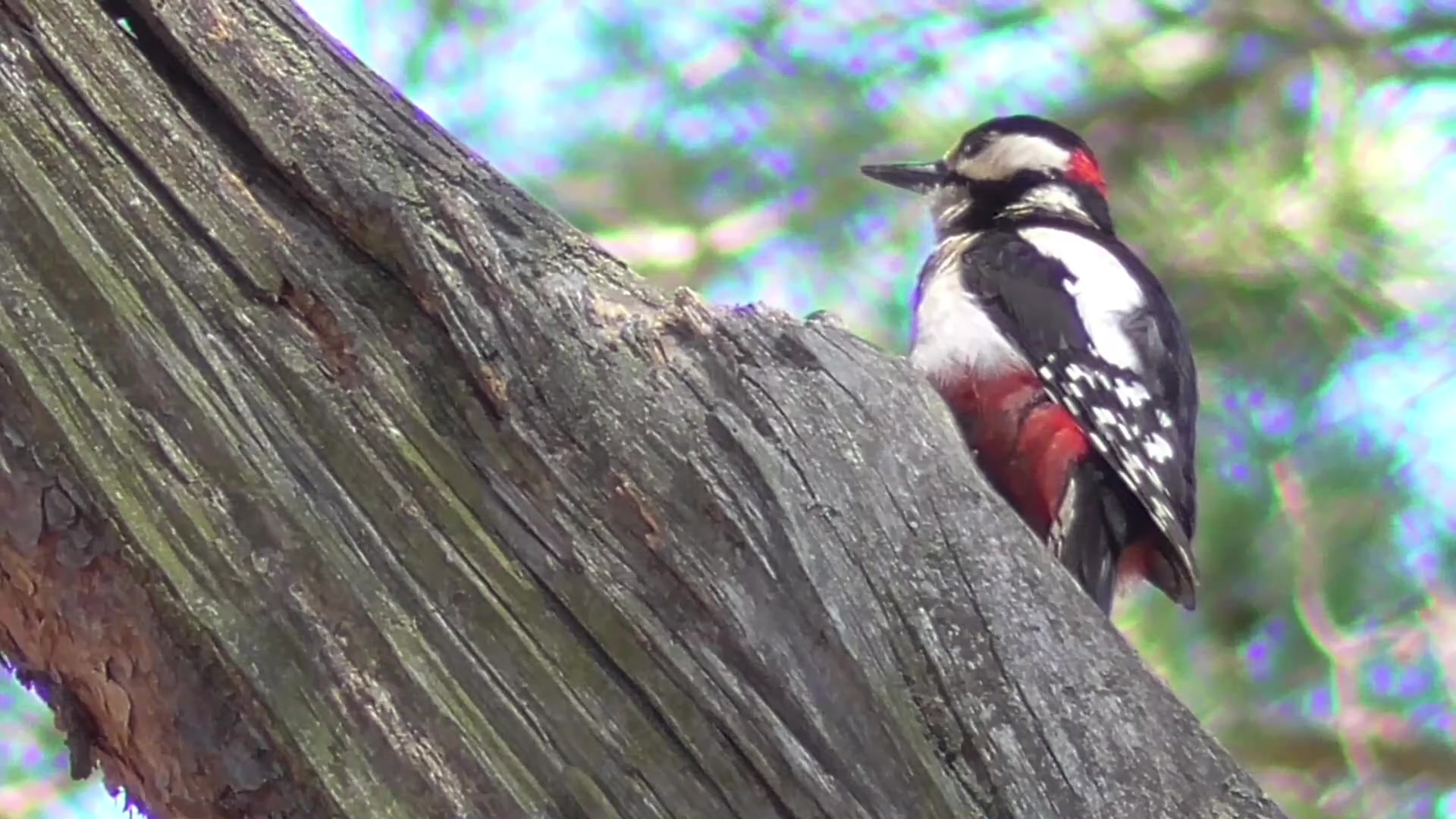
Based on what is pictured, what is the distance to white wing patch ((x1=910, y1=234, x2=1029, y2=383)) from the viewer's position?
7.60ft

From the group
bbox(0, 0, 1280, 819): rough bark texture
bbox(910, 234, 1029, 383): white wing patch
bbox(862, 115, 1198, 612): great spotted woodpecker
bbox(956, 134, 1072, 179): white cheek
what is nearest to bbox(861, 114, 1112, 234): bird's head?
bbox(956, 134, 1072, 179): white cheek

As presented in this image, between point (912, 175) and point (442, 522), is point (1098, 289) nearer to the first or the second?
point (912, 175)

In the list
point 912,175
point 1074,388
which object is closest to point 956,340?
point 1074,388

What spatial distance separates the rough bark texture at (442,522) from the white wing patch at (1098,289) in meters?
1.33

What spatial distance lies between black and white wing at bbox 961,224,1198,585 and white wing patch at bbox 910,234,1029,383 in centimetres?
2

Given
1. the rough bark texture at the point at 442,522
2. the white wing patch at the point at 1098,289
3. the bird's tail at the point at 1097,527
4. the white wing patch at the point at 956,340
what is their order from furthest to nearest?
the white wing patch at the point at 1098,289 < the white wing patch at the point at 956,340 < the bird's tail at the point at 1097,527 < the rough bark texture at the point at 442,522

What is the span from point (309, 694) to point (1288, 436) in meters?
2.80

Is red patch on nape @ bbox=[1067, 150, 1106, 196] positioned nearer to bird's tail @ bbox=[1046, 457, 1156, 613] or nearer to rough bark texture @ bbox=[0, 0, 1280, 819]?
bird's tail @ bbox=[1046, 457, 1156, 613]

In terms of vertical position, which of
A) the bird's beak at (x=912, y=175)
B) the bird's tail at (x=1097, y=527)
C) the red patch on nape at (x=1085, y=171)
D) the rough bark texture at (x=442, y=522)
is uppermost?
the red patch on nape at (x=1085, y=171)

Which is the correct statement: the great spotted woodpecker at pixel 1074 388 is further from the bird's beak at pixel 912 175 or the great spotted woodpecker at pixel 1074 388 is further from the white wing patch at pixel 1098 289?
the bird's beak at pixel 912 175

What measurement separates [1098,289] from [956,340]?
40cm

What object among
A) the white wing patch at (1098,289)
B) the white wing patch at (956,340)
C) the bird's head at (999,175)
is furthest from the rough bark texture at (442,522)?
the bird's head at (999,175)

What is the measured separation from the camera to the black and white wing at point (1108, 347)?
2.27 meters

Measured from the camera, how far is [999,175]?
309 cm
